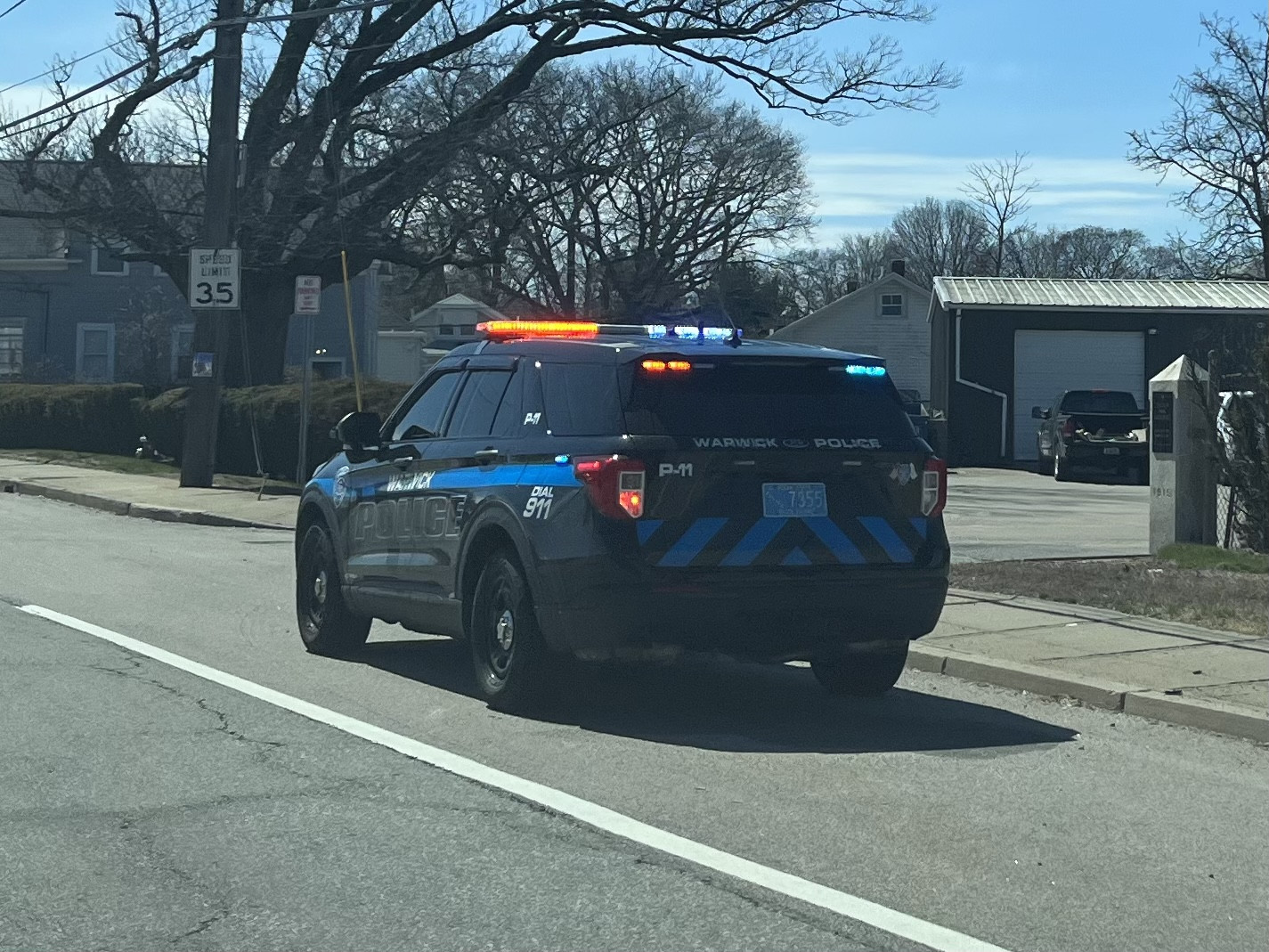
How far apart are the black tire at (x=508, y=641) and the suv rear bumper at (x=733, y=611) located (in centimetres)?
21

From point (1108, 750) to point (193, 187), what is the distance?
935 inches

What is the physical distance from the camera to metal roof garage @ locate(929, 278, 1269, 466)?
39.2 metres

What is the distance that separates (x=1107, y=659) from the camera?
31.6 feet

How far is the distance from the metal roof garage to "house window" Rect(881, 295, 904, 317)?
1172 inches

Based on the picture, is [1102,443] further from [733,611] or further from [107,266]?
[107,266]

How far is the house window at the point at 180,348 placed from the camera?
4503 centimetres

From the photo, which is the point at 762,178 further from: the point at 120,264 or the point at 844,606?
the point at 844,606

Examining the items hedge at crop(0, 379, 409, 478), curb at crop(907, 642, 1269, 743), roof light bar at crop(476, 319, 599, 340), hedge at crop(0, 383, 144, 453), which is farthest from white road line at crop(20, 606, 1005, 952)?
hedge at crop(0, 383, 144, 453)

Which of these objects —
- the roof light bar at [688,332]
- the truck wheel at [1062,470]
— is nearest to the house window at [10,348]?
the truck wheel at [1062,470]

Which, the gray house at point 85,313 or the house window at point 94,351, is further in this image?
the house window at point 94,351

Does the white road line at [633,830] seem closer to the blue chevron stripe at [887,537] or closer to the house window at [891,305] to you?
the blue chevron stripe at [887,537]

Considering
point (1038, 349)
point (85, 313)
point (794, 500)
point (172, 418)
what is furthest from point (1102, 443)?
point (85, 313)

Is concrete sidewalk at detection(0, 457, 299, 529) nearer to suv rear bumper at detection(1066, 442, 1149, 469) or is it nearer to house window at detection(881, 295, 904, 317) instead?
suv rear bumper at detection(1066, 442, 1149, 469)

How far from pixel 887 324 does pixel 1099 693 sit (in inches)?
2448
